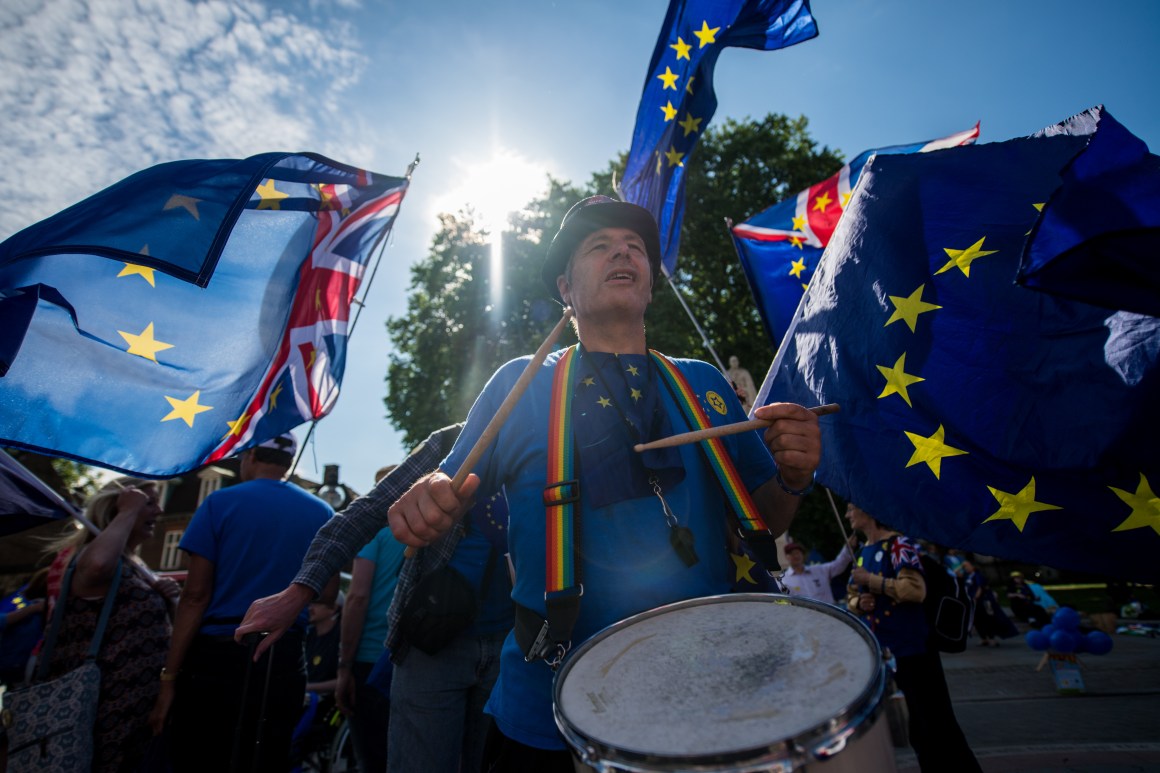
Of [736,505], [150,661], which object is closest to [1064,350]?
[736,505]

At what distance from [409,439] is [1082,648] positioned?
16.2 meters

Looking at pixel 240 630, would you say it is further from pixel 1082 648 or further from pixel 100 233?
pixel 1082 648

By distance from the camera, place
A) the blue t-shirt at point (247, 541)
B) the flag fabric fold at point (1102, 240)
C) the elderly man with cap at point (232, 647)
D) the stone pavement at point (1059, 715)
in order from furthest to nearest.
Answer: the stone pavement at point (1059, 715) < the blue t-shirt at point (247, 541) < the elderly man with cap at point (232, 647) < the flag fabric fold at point (1102, 240)

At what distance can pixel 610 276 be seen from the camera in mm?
2129

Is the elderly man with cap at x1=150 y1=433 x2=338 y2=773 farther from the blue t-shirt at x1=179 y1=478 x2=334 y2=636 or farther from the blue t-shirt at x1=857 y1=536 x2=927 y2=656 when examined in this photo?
the blue t-shirt at x1=857 y1=536 x2=927 y2=656

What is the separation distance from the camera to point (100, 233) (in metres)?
2.83

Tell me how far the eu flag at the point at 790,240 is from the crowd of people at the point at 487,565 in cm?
214

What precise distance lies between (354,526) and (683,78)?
4.21m

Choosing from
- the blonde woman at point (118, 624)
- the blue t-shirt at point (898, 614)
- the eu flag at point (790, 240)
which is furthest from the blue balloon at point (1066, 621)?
the blonde woman at point (118, 624)

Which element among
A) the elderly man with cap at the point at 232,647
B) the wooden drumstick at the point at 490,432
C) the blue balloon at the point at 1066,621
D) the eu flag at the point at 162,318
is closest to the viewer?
the wooden drumstick at the point at 490,432

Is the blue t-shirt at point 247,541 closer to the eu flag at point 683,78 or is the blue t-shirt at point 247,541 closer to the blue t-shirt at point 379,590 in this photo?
the blue t-shirt at point 379,590

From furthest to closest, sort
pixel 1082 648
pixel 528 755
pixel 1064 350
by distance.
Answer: pixel 1082 648 < pixel 1064 350 < pixel 528 755

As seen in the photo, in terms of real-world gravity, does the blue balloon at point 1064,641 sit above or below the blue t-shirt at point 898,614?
below

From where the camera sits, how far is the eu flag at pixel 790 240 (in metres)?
4.66
